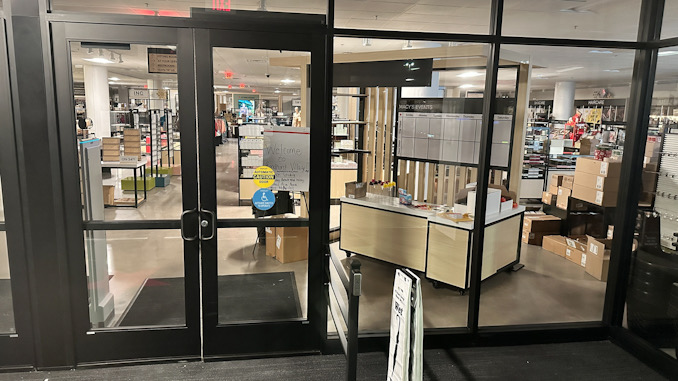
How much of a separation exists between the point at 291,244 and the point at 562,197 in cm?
418

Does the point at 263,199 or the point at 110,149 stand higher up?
the point at 110,149

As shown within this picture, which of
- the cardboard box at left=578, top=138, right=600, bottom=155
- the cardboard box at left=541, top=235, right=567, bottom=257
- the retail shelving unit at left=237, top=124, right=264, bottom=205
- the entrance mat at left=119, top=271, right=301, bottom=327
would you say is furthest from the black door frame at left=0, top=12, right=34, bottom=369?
the cardboard box at left=578, top=138, right=600, bottom=155

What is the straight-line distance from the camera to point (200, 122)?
2.91 m

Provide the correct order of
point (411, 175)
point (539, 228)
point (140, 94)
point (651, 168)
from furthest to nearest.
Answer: point (539, 228) < point (411, 175) < point (651, 168) < point (140, 94)

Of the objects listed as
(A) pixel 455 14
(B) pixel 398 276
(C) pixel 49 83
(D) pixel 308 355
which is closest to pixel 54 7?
(C) pixel 49 83

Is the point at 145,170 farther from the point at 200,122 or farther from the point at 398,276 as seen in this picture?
the point at 398,276

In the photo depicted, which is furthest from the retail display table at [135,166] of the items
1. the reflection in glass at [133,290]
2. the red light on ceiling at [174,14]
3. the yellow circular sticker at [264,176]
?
the red light on ceiling at [174,14]

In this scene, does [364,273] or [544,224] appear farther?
[544,224]

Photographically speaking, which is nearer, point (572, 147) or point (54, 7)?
point (54, 7)

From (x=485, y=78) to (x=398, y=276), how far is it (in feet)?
5.75

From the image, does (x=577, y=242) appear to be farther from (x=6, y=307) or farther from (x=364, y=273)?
(x=6, y=307)

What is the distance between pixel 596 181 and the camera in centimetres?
468

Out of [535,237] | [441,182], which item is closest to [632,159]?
[441,182]

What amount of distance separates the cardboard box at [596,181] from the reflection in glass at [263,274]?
3.10m
